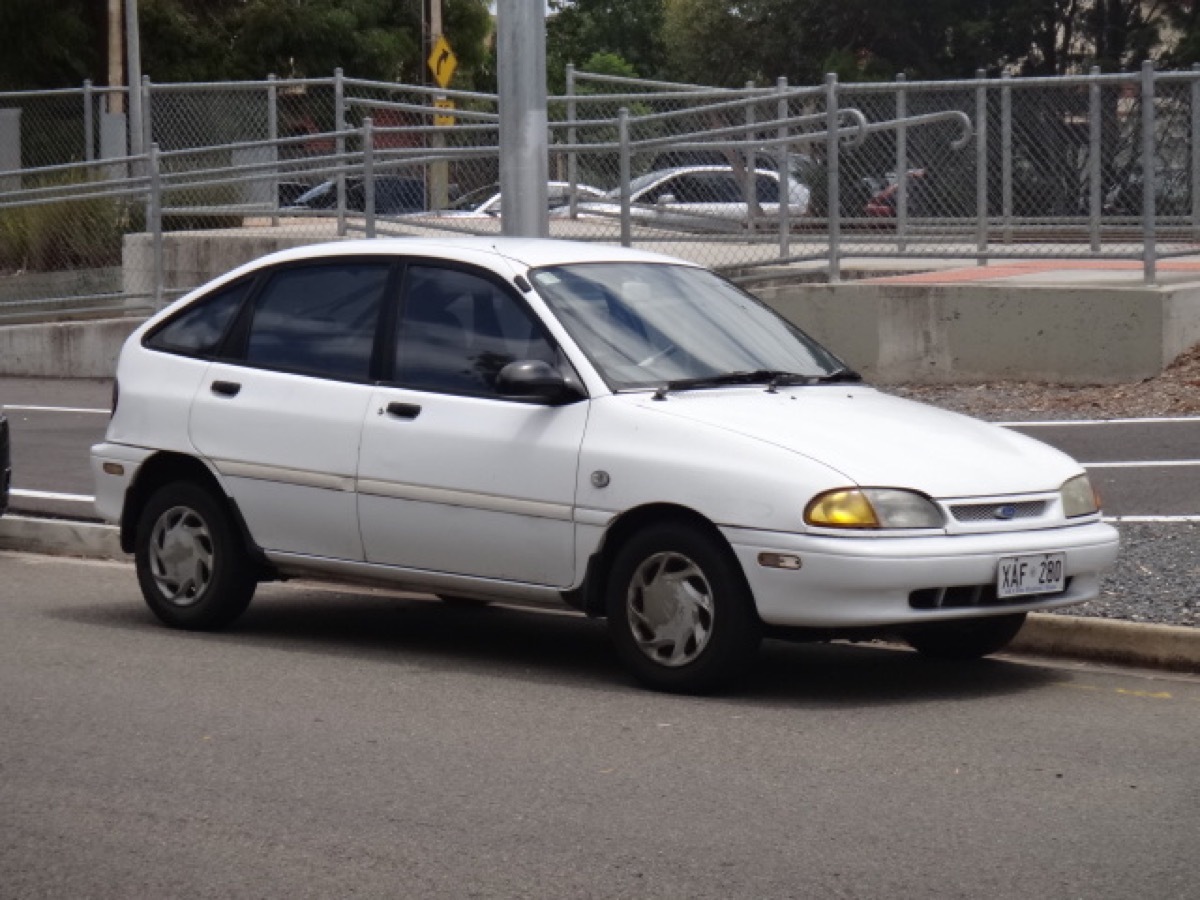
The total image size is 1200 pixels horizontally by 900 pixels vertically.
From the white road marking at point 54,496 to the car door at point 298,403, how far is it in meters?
3.78

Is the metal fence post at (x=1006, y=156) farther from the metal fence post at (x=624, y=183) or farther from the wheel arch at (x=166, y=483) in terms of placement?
the wheel arch at (x=166, y=483)

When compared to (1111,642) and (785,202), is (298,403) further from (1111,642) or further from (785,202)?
(785,202)

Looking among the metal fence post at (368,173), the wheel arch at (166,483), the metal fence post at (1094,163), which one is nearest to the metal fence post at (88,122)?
the metal fence post at (368,173)

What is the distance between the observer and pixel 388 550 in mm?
8297

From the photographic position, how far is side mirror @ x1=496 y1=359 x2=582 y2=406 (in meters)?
7.79

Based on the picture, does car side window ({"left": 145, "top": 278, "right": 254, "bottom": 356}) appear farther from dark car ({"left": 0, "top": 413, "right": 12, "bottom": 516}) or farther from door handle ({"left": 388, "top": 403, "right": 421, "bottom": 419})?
dark car ({"left": 0, "top": 413, "right": 12, "bottom": 516})

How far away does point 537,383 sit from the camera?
7781 mm

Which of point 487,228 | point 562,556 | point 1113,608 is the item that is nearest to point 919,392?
point 487,228

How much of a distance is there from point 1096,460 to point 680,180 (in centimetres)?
745

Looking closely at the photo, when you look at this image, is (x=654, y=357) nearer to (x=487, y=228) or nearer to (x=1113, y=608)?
(x=1113, y=608)

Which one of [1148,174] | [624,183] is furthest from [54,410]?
[1148,174]

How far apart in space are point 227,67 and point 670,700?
96.7 ft

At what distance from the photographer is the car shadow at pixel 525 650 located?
25.7 feet

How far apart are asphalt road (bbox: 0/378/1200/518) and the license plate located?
3.45m
